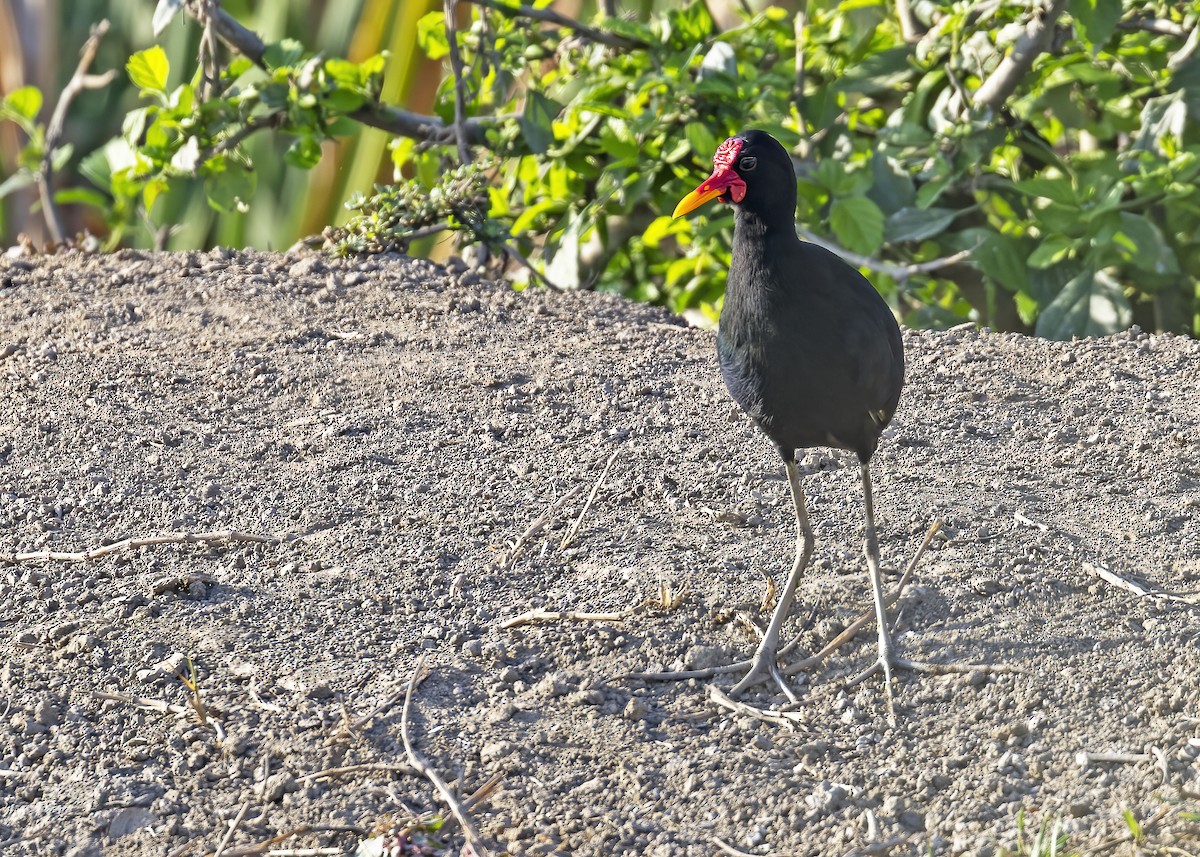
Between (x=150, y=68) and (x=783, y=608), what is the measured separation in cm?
331

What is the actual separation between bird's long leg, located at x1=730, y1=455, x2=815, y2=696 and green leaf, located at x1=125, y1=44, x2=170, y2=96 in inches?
124

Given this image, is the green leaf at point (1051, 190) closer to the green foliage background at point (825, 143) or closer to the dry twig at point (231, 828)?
the green foliage background at point (825, 143)

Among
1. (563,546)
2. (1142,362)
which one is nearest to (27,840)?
(563,546)

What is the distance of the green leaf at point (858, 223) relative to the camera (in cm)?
453

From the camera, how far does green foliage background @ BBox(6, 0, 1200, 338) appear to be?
15.4ft

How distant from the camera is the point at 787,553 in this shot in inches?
123

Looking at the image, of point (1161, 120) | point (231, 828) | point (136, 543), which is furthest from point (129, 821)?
point (1161, 120)

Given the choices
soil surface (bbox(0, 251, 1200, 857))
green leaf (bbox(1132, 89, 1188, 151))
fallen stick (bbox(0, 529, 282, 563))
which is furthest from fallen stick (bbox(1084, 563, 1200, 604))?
green leaf (bbox(1132, 89, 1188, 151))

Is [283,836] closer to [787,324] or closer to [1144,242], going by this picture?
[787,324]

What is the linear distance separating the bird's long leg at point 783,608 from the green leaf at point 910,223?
218 cm

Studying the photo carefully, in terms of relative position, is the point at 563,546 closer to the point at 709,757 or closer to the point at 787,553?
the point at 787,553

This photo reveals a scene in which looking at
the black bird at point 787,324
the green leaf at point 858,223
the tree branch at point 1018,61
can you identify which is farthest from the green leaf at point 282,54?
the black bird at point 787,324

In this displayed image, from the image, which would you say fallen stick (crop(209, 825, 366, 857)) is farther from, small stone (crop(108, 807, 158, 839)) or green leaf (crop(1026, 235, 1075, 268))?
green leaf (crop(1026, 235, 1075, 268))

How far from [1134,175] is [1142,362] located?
0.92m
